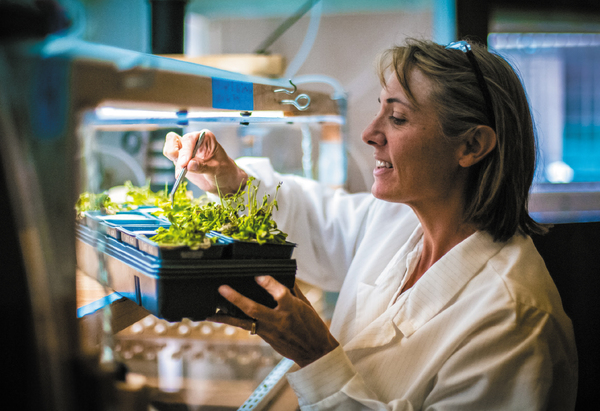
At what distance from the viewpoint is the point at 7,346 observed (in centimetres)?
43

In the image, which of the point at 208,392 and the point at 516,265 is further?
the point at 208,392

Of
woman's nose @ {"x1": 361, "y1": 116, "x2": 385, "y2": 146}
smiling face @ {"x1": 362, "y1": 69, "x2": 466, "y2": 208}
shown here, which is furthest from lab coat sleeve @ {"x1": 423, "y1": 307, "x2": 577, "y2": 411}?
woman's nose @ {"x1": 361, "y1": 116, "x2": 385, "y2": 146}

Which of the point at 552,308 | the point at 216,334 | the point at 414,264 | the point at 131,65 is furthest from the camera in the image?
the point at 216,334

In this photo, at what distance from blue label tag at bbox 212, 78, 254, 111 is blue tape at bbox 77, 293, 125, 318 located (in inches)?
14.5

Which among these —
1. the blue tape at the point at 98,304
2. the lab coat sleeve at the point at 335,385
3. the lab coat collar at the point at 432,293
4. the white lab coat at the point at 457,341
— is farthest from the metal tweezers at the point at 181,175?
the lab coat collar at the point at 432,293

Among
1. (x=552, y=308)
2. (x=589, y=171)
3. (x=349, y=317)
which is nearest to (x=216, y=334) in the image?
(x=349, y=317)

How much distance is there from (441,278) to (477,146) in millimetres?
308

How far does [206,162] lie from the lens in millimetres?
981

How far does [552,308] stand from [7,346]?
90 centimetres

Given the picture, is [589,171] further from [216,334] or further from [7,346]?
[7,346]

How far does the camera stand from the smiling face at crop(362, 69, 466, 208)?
100cm

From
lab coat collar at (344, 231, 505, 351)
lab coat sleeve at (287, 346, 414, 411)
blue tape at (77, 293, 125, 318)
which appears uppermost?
blue tape at (77, 293, 125, 318)

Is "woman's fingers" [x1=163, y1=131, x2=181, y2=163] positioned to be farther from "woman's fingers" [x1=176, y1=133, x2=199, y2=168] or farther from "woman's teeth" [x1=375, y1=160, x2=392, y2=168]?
"woman's teeth" [x1=375, y1=160, x2=392, y2=168]

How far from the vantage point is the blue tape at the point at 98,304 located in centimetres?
62
